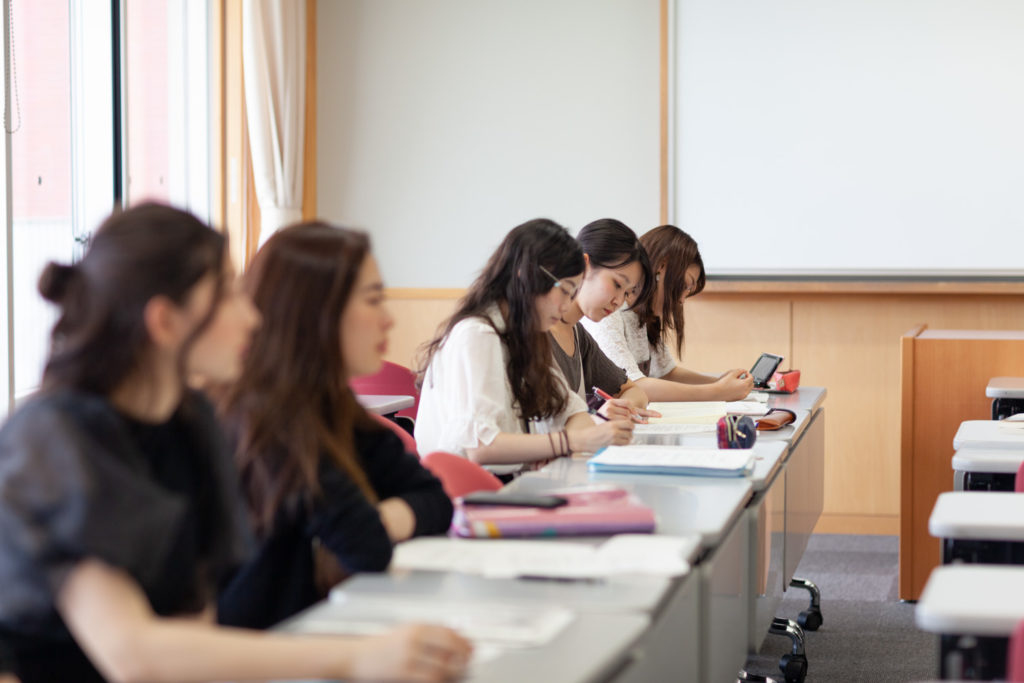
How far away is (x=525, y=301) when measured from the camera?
9.36 ft

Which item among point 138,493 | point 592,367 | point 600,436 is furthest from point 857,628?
point 138,493

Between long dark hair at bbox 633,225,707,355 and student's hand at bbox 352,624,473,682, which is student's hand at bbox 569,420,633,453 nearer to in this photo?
long dark hair at bbox 633,225,707,355

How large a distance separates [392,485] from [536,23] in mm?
4245

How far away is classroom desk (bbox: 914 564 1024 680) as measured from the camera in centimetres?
140

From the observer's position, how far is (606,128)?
18.6 ft

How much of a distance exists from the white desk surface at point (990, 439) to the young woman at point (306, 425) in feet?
5.60

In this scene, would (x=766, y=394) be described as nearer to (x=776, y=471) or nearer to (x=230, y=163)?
(x=776, y=471)

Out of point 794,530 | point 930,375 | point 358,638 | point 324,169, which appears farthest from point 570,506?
point 324,169

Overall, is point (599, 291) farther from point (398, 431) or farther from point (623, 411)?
point (398, 431)

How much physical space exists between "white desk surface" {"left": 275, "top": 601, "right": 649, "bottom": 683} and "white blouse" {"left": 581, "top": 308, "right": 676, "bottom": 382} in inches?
94.6

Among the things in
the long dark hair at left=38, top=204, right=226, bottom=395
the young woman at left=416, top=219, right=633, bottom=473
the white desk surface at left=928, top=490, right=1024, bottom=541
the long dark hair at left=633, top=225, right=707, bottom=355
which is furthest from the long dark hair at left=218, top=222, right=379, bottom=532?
the long dark hair at left=633, top=225, right=707, bottom=355

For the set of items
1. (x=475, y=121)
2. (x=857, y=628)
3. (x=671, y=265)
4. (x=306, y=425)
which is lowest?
(x=857, y=628)

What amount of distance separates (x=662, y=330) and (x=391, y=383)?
1057 millimetres

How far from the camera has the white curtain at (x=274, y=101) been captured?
5.39 metres
